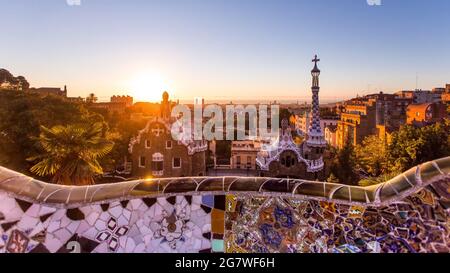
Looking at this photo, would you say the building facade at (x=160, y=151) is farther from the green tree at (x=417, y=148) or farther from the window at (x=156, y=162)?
the green tree at (x=417, y=148)

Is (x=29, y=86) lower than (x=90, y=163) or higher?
higher

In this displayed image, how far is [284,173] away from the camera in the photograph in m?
21.5

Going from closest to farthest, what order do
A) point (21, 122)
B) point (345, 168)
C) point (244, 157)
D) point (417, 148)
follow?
1. point (21, 122)
2. point (417, 148)
3. point (345, 168)
4. point (244, 157)

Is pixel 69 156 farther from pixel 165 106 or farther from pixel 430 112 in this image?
pixel 430 112

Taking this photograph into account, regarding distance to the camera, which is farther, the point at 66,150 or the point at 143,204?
the point at 66,150

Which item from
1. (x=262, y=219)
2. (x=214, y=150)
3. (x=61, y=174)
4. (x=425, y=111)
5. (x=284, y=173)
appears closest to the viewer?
(x=262, y=219)

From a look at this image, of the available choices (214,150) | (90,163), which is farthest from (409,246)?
(214,150)

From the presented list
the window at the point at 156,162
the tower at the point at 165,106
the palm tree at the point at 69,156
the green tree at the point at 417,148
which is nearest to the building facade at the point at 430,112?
the green tree at the point at 417,148

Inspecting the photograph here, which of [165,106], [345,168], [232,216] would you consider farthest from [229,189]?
[165,106]

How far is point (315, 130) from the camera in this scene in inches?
899

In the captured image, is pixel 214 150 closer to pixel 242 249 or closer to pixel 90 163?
pixel 90 163

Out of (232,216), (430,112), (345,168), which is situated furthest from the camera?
(430,112)

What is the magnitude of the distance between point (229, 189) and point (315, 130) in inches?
824

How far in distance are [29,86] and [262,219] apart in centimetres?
3094
